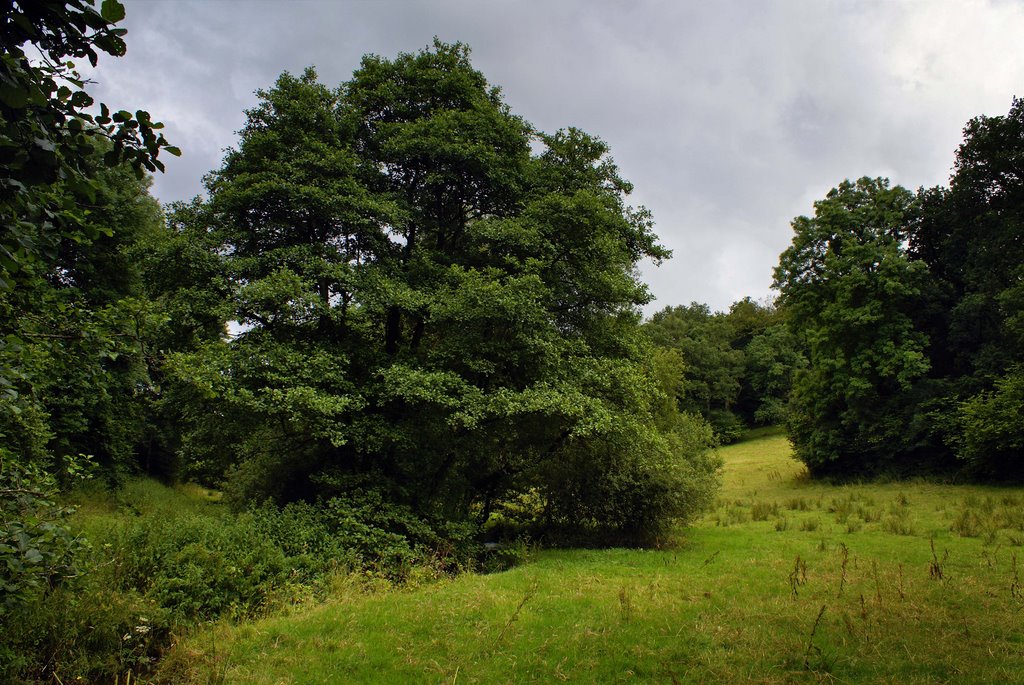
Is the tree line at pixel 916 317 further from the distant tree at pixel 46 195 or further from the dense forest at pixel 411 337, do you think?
the distant tree at pixel 46 195

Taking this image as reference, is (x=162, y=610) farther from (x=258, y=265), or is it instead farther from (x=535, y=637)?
(x=258, y=265)

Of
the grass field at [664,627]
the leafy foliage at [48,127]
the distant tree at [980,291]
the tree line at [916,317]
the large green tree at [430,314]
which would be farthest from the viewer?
the tree line at [916,317]

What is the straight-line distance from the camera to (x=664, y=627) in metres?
7.47

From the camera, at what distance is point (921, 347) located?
1096 inches

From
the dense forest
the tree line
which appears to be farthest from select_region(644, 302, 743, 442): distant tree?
the dense forest

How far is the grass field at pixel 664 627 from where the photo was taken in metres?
6.15

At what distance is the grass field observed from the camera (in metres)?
6.15

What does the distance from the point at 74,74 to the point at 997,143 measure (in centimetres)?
3482

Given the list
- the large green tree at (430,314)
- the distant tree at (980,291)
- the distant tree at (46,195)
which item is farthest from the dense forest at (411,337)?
the distant tree at (46,195)

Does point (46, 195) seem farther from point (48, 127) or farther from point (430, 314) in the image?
point (430, 314)

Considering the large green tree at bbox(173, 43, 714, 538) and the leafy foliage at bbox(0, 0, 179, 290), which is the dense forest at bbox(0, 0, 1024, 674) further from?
the leafy foliage at bbox(0, 0, 179, 290)

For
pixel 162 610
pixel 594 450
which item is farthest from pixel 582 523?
pixel 162 610

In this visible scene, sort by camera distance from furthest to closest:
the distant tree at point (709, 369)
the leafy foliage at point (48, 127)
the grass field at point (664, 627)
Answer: the distant tree at point (709, 369)
the grass field at point (664, 627)
the leafy foliage at point (48, 127)

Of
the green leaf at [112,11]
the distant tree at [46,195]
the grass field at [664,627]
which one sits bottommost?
the grass field at [664,627]
